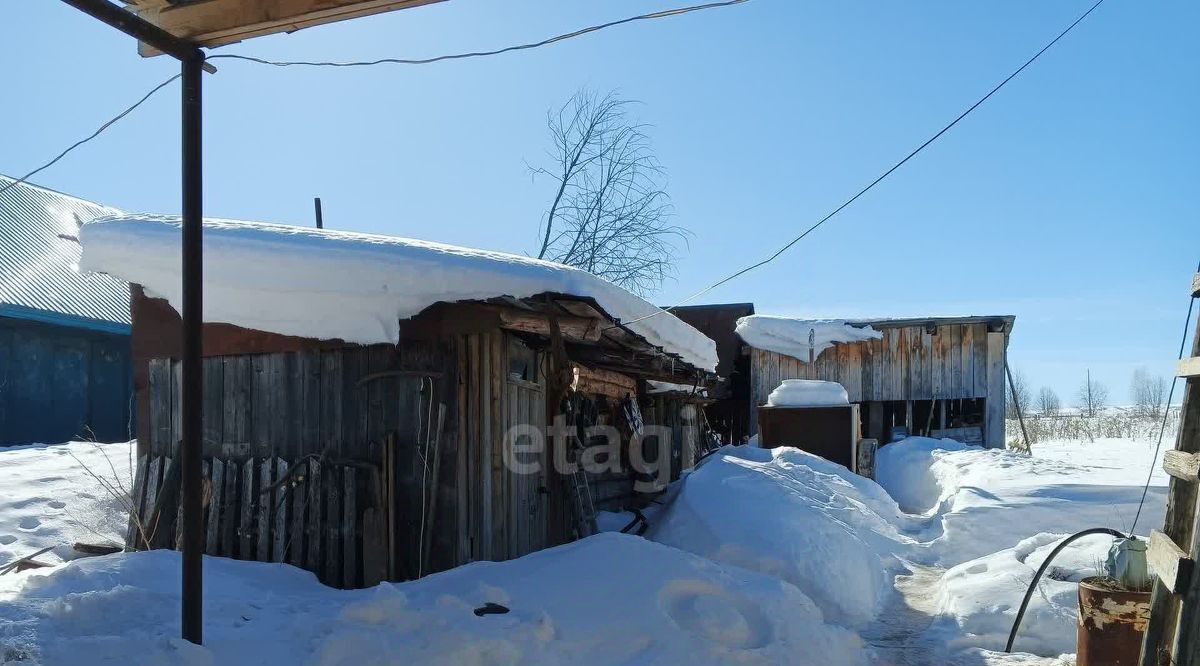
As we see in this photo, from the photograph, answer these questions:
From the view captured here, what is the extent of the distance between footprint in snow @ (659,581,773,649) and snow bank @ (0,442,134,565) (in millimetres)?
4878

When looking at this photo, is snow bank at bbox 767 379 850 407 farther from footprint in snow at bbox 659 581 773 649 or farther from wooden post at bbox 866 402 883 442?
footprint in snow at bbox 659 581 773 649

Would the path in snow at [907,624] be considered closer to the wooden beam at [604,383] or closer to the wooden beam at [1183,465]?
the wooden beam at [1183,465]

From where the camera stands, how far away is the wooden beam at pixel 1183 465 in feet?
12.1

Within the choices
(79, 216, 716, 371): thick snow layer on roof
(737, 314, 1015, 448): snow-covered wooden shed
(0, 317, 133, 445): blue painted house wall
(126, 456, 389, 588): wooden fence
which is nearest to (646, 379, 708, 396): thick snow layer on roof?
(79, 216, 716, 371): thick snow layer on roof

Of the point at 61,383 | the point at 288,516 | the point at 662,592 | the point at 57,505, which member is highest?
the point at 61,383

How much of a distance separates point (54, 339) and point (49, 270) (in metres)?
1.69

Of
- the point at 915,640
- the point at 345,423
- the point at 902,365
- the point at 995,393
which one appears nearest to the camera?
the point at 915,640

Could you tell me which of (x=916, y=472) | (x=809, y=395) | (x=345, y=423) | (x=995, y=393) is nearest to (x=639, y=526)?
(x=345, y=423)

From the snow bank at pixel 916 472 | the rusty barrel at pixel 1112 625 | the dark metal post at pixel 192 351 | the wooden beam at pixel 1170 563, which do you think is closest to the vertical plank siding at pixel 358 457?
the dark metal post at pixel 192 351

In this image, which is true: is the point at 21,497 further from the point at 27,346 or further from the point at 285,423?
the point at 27,346

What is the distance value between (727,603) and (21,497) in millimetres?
8013

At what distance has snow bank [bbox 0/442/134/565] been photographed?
27.1ft

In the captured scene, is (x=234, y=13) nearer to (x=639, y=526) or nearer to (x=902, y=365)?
(x=639, y=526)

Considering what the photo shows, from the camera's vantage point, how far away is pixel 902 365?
21609 mm
